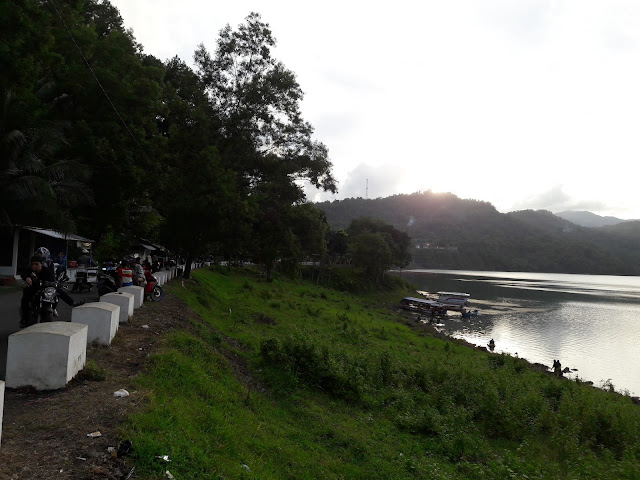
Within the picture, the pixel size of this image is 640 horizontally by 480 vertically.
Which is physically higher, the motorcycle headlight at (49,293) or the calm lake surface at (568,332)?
the motorcycle headlight at (49,293)

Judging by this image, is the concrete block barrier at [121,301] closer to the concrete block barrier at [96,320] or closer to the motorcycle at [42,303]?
the motorcycle at [42,303]

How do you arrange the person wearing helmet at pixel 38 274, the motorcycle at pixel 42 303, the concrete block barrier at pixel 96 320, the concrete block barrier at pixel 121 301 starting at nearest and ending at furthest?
1. the concrete block barrier at pixel 96 320
2. the person wearing helmet at pixel 38 274
3. the motorcycle at pixel 42 303
4. the concrete block barrier at pixel 121 301

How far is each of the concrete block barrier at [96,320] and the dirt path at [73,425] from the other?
391 mm

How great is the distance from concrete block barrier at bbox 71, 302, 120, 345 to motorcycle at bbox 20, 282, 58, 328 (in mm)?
797

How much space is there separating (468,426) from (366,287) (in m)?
57.6

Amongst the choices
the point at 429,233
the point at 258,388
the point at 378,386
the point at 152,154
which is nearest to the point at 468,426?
the point at 378,386

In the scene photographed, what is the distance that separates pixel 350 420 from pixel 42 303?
689cm

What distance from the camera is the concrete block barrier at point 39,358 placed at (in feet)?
18.8

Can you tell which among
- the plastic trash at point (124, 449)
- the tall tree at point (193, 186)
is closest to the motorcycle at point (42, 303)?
the plastic trash at point (124, 449)

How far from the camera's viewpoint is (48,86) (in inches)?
694

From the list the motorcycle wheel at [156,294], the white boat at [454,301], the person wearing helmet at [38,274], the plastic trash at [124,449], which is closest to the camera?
the plastic trash at [124,449]

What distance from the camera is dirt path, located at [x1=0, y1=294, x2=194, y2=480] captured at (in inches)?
157

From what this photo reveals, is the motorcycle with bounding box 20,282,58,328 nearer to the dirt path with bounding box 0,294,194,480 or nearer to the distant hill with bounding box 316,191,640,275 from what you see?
the dirt path with bounding box 0,294,194,480

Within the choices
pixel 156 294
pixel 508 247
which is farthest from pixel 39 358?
pixel 508 247
